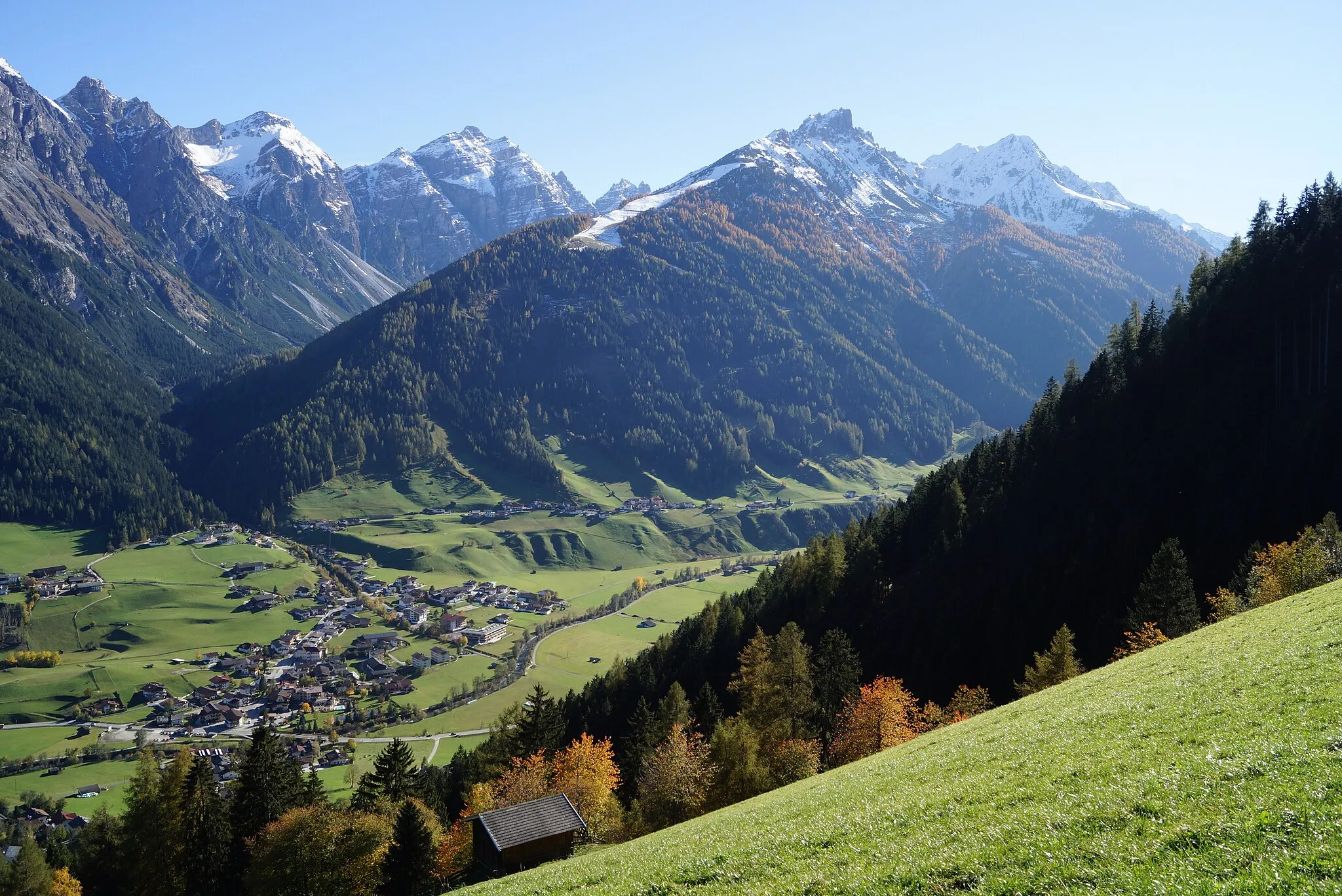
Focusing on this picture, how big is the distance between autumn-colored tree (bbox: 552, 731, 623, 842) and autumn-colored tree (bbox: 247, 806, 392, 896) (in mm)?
14829

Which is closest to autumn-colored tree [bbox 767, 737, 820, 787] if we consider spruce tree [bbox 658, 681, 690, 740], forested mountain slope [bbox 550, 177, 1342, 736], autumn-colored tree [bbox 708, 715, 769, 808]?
autumn-colored tree [bbox 708, 715, 769, 808]

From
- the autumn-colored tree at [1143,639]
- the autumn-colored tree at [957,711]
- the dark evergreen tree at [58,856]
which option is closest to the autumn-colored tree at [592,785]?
the autumn-colored tree at [957,711]

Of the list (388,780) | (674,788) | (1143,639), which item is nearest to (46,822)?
(388,780)

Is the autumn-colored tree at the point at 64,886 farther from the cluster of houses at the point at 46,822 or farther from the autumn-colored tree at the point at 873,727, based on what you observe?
the autumn-colored tree at the point at 873,727

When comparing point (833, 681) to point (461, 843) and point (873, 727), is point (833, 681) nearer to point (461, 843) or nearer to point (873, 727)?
point (873, 727)

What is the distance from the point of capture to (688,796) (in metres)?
57.0

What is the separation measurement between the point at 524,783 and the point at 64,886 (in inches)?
1841

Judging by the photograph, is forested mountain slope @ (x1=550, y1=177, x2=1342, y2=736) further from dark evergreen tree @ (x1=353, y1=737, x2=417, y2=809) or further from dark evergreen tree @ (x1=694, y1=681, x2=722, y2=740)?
dark evergreen tree @ (x1=353, y1=737, x2=417, y2=809)

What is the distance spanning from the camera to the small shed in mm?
49812

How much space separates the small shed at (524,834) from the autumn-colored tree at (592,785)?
5204 mm

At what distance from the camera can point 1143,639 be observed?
6544cm

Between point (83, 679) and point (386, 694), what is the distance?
71.6 m

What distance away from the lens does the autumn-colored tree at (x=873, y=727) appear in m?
63.7

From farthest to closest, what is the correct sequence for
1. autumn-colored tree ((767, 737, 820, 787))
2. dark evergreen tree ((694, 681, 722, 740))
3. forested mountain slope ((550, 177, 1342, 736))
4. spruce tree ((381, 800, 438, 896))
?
forested mountain slope ((550, 177, 1342, 736))
dark evergreen tree ((694, 681, 722, 740))
autumn-colored tree ((767, 737, 820, 787))
spruce tree ((381, 800, 438, 896))
